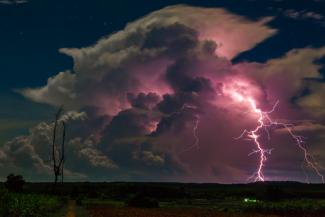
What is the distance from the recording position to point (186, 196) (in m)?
140

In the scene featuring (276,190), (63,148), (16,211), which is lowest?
(16,211)

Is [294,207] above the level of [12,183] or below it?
below

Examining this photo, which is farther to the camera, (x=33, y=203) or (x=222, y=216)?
(x=222, y=216)

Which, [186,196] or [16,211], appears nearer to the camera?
[16,211]

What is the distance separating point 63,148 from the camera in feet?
379

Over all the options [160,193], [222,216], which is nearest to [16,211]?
[222,216]

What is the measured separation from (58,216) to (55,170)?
58.7 meters

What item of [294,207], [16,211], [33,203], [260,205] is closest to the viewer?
[16,211]

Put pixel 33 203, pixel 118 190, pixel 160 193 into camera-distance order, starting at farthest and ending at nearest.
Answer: pixel 118 190
pixel 160 193
pixel 33 203

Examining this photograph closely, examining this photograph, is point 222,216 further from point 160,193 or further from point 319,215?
point 160,193

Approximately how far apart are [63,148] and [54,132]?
4448 millimetres

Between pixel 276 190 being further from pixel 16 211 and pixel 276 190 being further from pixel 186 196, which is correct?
pixel 16 211

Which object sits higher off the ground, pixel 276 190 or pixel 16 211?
pixel 276 190

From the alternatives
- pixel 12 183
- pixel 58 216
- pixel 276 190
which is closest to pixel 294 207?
pixel 58 216
